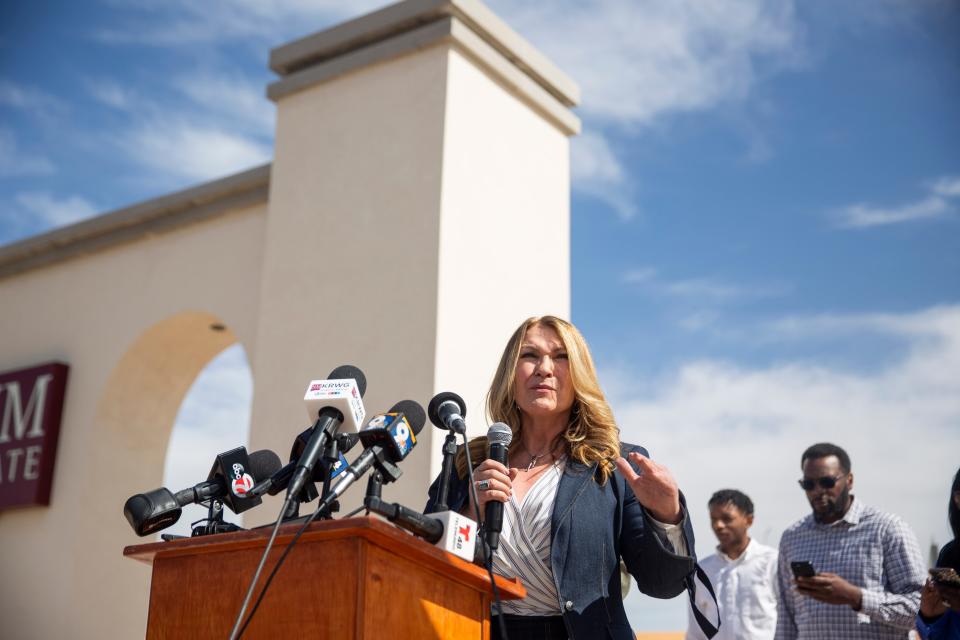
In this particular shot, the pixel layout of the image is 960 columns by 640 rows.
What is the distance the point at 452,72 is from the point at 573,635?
420cm

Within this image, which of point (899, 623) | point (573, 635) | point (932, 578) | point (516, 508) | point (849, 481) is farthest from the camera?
point (849, 481)

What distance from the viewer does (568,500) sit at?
9.34 feet

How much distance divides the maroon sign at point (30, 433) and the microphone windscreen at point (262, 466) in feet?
17.7

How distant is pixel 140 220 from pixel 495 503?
19.2ft

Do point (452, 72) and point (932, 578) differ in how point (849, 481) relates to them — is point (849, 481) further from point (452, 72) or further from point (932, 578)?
point (452, 72)

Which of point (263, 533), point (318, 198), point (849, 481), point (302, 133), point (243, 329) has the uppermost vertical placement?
point (302, 133)

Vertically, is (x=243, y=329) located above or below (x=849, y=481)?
above

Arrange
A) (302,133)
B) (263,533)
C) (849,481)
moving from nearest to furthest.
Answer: (263,533) < (849,481) < (302,133)

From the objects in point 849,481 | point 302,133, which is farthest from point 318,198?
point 849,481

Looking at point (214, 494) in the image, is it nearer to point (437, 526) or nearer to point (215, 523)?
point (215, 523)

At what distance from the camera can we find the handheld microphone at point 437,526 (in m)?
2.18

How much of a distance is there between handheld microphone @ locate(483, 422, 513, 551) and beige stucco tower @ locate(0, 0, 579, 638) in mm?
2899

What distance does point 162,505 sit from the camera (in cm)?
241

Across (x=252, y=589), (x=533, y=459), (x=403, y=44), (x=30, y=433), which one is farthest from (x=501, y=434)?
(x=30, y=433)
